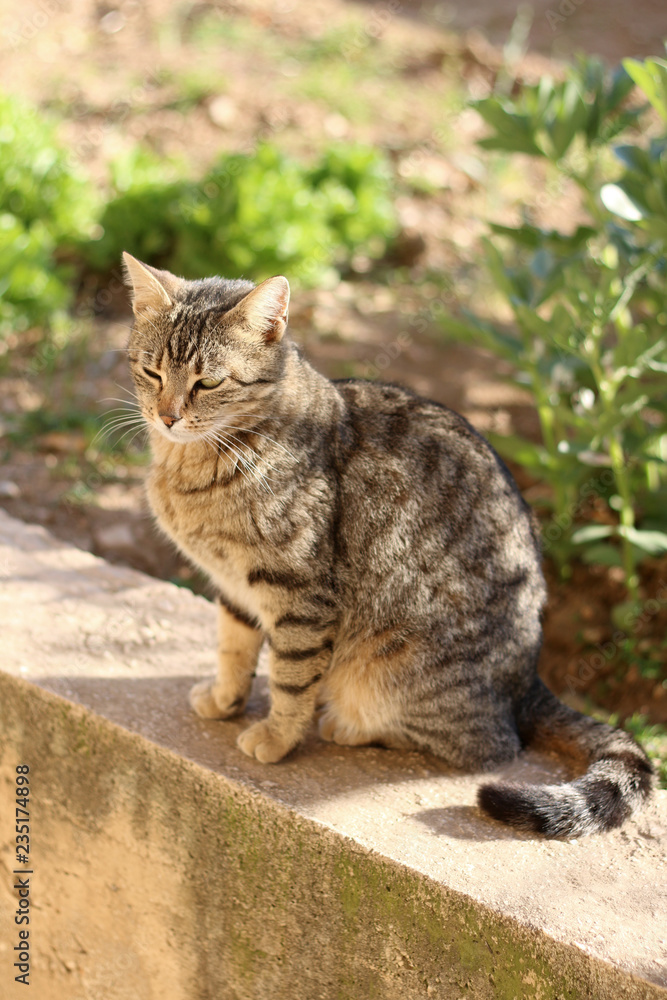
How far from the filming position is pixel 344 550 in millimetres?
2482

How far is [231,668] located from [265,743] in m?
0.26

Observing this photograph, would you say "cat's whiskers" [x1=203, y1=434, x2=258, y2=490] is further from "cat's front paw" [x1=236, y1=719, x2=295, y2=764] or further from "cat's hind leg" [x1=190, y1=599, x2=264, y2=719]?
"cat's front paw" [x1=236, y1=719, x2=295, y2=764]

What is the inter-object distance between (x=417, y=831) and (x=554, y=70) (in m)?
8.18

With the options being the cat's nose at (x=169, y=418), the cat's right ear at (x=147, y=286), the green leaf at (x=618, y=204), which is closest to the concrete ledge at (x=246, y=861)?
the cat's nose at (x=169, y=418)

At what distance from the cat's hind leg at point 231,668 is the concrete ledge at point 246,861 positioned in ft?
0.19

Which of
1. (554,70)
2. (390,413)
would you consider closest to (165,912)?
(390,413)

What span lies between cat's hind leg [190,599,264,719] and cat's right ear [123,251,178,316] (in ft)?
2.89

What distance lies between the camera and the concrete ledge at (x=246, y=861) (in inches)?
79.5

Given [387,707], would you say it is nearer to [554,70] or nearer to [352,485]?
[352,485]

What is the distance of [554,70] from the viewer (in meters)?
8.51

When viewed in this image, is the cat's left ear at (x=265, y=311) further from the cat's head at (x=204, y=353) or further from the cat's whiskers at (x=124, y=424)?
the cat's whiskers at (x=124, y=424)

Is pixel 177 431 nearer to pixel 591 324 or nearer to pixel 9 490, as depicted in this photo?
pixel 591 324

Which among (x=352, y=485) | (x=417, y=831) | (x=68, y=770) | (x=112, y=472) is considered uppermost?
(x=352, y=485)

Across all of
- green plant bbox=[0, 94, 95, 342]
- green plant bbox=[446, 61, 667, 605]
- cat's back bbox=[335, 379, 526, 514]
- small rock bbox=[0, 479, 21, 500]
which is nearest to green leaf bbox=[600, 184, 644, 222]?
green plant bbox=[446, 61, 667, 605]
